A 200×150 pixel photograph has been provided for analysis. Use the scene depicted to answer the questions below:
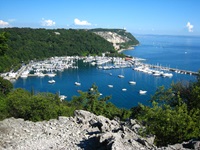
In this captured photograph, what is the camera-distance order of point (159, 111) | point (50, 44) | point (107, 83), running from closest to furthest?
1. point (159, 111)
2. point (107, 83)
3. point (50, 44)

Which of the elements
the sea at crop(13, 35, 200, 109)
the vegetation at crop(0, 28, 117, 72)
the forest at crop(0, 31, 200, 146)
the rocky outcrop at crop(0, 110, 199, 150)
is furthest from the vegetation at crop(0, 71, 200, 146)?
the vegetation at crop(0, 28, 117, 72)

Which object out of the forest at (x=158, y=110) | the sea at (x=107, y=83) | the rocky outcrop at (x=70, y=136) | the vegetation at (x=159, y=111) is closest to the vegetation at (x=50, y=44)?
the sea at (x=107, y=83)

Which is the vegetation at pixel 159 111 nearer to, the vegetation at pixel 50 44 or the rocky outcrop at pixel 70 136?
the rocky outcrop at pixel 70 136

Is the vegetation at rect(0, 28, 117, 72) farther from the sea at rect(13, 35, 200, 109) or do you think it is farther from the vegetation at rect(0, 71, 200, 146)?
the vegetation at rect(0, 71, 200, 146)

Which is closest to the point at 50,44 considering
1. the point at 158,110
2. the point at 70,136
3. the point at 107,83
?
the point at 107,83

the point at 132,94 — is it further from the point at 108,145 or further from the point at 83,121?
the point at 108,145

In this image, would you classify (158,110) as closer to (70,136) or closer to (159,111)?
(159,111)

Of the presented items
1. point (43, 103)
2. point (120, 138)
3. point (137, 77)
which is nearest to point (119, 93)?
point (137, 77)
